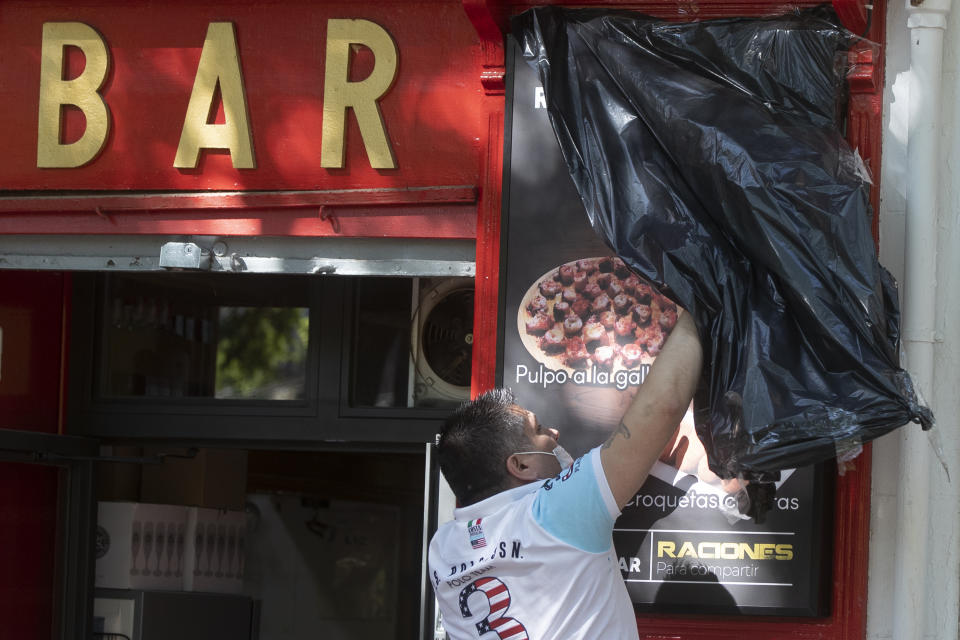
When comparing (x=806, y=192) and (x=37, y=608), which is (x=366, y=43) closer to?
(x=806, y=192)

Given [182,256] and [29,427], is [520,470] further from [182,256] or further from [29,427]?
[29,427]

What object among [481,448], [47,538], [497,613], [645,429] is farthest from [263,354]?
[645,429]

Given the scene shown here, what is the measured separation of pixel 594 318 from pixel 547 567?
1188mm

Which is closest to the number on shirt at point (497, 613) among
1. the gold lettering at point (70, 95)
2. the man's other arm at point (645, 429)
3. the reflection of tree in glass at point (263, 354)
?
the man's other arm at point (645, 429)

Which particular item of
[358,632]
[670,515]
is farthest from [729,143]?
[358,632]

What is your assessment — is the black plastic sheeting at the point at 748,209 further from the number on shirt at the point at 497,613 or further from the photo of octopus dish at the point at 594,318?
the number on shirt at the point at 497,613

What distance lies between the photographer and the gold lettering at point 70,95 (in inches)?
184

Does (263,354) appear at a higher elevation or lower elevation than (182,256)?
lower

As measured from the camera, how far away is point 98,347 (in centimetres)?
578

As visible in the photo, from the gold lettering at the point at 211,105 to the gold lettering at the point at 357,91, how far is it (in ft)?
1.04

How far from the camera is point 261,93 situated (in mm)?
4570

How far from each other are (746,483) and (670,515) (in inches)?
12.4

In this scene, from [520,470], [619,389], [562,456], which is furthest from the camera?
[619,389]

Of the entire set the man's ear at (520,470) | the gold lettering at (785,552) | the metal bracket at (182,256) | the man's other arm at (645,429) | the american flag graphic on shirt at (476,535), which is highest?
the metal bracket at (182,256)
